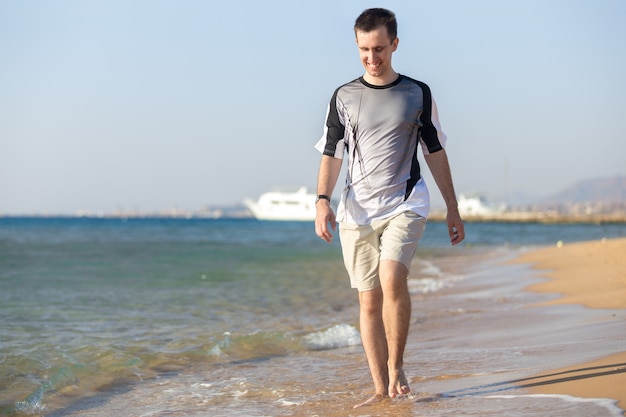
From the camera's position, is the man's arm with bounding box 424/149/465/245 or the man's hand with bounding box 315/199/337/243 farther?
the man's arm with bounding box 424/149/465/245

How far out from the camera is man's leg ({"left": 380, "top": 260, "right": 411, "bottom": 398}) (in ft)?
11.7

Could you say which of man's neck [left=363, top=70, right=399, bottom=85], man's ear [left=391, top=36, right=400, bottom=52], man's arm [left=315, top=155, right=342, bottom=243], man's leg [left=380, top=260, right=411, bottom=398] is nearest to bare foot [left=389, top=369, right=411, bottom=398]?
man's leg [left=380, top=260, right=411, bottom=398]

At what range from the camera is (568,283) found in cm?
1029

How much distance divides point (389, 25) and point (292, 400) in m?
2.03

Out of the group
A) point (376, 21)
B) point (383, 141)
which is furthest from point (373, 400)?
point (376, 21)

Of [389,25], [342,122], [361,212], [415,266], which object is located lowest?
[415,266]

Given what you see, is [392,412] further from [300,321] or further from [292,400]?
[300,321]

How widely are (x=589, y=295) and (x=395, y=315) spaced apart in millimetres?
5154

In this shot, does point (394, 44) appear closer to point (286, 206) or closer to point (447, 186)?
point (447, 186)

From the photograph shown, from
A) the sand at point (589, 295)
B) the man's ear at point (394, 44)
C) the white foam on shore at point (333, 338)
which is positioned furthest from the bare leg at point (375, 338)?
the white foam on shore at point (333, 338)

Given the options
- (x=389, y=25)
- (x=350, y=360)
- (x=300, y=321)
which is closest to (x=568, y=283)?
(x=300, y=321)

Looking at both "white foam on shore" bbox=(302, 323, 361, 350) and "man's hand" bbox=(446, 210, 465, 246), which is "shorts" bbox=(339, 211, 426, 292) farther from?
"white foam on shore" bbox=(302, 323, 361, 350)

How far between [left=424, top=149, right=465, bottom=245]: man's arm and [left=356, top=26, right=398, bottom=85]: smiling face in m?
0.43

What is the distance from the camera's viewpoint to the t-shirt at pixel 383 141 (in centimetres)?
357
